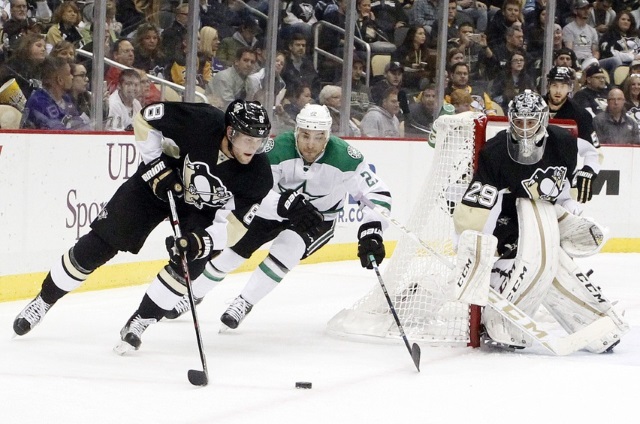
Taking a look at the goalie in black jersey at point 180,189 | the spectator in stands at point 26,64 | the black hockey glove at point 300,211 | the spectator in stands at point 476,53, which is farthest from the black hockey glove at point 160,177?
the spectator in stands at point 476,53

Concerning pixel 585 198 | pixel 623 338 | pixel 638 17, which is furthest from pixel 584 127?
pixel 638 17

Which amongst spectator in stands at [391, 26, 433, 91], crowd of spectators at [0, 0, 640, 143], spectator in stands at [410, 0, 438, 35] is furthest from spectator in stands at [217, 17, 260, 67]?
spectator in stands at [410, 0, 438, 35]

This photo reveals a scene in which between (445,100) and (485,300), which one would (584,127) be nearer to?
(485,300)

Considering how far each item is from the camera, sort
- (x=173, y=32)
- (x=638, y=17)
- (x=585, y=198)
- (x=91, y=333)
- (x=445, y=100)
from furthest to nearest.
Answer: (x=638, y=17)
(x=445, y=100)
(x=173, y=32)
(x=585, y=198)
(x=91, y=333)

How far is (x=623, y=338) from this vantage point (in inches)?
205

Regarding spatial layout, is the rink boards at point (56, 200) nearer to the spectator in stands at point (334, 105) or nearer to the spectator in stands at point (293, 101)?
the spectator in stands at point (293, 101)

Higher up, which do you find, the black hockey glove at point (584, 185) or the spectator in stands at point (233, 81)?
the spectator in stands at point (233, 81)

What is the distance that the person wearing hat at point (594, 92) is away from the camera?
9.63 meters

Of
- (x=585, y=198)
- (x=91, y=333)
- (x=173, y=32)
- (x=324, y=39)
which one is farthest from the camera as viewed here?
(x=324, y=39)

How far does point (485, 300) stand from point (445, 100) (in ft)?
15.3

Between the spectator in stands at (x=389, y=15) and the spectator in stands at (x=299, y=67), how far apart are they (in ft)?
2.43

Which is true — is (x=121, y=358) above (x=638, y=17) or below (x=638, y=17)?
below

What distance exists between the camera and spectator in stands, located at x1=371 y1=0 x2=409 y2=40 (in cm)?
855

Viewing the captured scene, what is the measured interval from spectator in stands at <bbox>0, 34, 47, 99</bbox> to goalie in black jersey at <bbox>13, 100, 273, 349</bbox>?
1575mm
